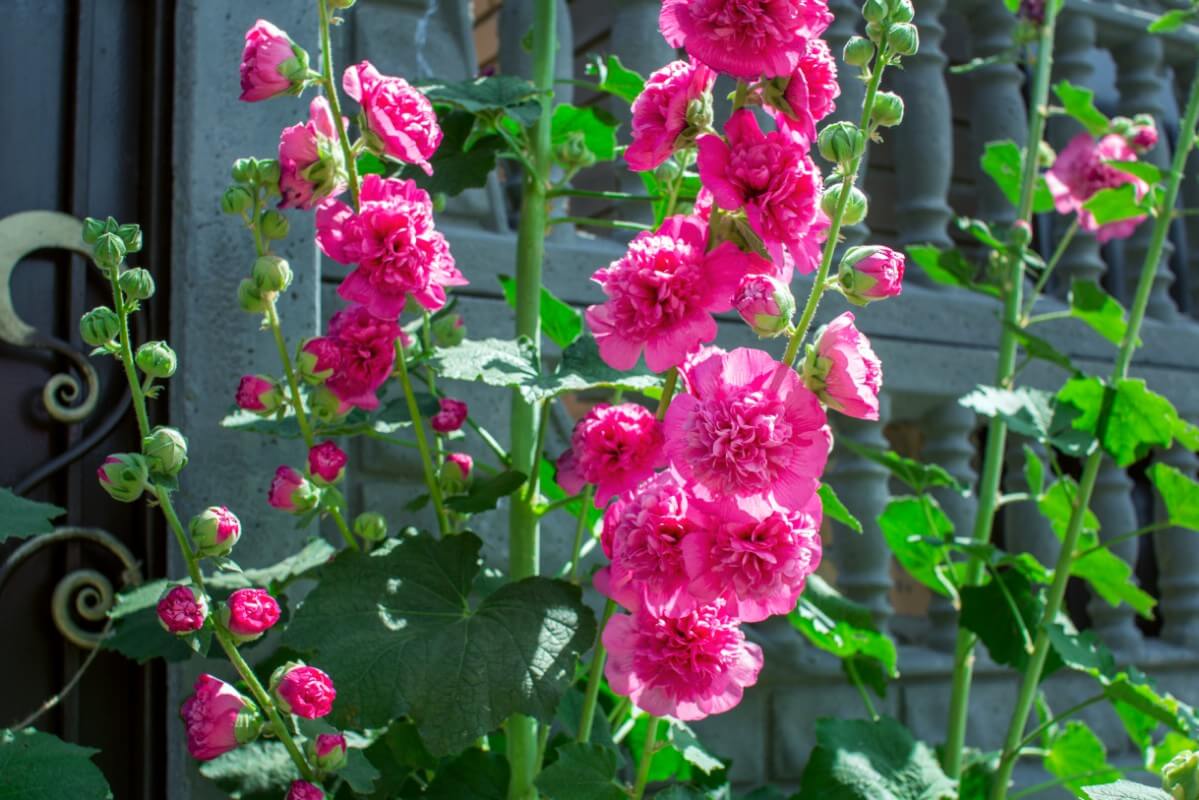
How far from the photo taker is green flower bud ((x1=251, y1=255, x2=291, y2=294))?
96 centimetres

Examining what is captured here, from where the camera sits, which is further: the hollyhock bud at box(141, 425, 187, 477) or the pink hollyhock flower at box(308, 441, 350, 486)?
the pink hollyhock flower at box(308, 441, 350, 486)

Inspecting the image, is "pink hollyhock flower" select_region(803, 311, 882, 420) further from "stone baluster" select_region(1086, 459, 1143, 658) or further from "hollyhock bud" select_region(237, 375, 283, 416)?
"stone baluster" select_region(1086, 459, 1143, 658)

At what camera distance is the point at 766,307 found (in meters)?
0.76

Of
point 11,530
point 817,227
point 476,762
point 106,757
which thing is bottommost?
point 106,757

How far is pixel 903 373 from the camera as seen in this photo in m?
1.93

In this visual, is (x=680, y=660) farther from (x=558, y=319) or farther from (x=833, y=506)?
(x=558, y=319)

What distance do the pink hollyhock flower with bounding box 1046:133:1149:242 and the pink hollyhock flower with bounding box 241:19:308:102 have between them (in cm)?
119

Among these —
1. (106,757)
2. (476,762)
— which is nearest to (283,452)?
(106,757)

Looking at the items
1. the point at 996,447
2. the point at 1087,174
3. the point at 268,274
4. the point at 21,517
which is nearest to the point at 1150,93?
the point at 1087,174

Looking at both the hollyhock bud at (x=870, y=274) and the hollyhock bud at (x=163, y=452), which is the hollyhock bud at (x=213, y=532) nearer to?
the hollyhock bud at (x=163, y=452)

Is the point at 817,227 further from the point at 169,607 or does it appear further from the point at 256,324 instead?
the point at 256,324

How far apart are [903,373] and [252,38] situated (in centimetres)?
128

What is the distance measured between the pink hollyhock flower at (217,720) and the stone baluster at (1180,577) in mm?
1879

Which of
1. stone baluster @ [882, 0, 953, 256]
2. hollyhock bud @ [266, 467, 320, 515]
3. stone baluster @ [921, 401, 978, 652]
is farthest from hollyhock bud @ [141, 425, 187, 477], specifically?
stone baluster @ [882, 0, 953, 256]
